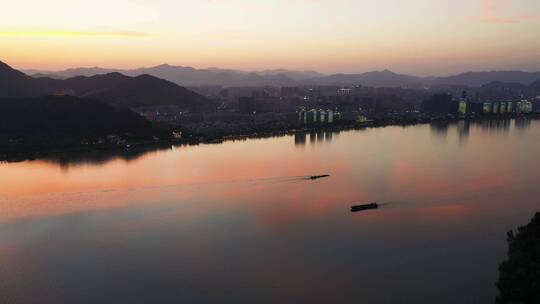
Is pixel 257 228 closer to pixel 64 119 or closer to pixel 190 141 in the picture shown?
pixel 190 141

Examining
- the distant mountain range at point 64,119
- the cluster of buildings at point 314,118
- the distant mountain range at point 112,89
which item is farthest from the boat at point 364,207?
the distant mountain range at point 112,89

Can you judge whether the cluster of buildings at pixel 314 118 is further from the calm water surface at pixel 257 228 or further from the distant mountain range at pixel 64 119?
the calm water surface at pixel 257 228

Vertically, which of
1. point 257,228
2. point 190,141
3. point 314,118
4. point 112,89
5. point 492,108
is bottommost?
point 257,228

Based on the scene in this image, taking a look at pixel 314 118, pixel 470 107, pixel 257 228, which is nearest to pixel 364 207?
pixel 257 228

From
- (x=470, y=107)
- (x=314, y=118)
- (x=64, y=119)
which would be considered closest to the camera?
(x=64, y=119)

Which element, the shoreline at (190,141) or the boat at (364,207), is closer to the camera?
the boat at (364,207)

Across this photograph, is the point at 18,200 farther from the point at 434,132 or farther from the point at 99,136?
the point at 434,132
